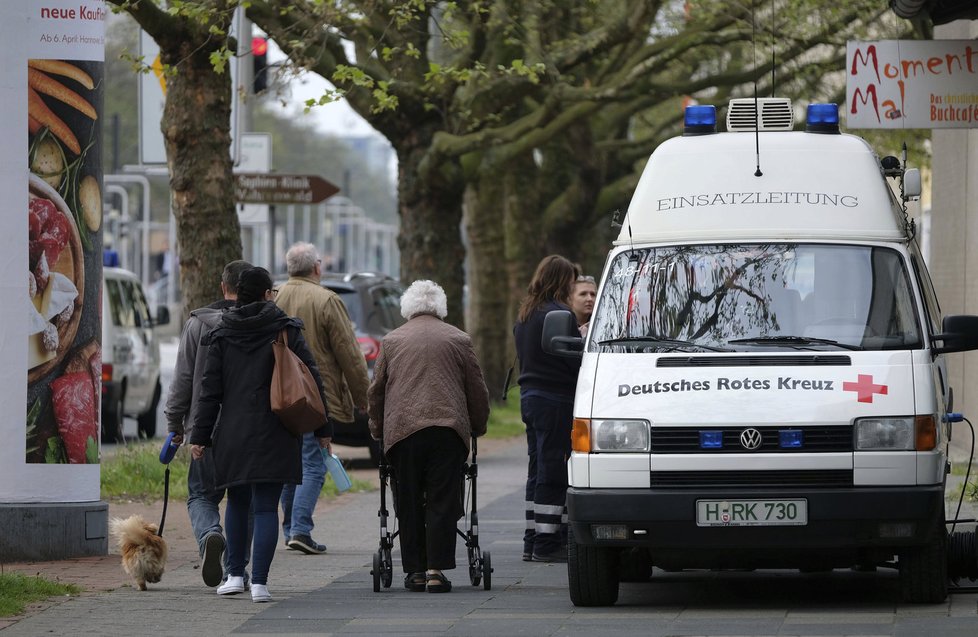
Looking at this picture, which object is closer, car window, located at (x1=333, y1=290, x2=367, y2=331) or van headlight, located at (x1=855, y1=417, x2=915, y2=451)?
van headlight, located at (x1=855, y1=417, x2=915, y2=451)

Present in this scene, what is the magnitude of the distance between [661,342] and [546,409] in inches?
76.5

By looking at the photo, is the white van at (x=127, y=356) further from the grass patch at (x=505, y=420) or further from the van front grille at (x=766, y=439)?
the van front grille at (x=766, y=439)

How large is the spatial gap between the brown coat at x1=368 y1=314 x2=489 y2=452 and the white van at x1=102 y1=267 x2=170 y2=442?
10178 millimetres

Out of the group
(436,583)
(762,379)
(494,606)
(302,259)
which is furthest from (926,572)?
(302,259)

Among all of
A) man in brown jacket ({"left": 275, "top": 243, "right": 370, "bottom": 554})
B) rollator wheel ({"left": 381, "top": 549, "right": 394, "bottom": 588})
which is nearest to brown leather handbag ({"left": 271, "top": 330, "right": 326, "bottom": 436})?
rollator wheel ({"left": 381, "top": 549, "right": 394, "bottom": 588})

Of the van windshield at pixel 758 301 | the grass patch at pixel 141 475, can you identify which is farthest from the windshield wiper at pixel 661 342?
the grass patch at pixel 141 475

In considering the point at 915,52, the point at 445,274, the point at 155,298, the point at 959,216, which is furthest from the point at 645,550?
the point at 155,298

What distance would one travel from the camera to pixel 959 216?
19062mm

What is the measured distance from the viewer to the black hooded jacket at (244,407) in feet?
30.6

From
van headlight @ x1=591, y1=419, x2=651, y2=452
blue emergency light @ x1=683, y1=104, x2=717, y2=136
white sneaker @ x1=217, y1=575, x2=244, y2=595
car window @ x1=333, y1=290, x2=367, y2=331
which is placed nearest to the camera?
van headlight @ x1=591, y1=419, x2=651, y2=452

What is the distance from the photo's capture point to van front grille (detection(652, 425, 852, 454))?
8.47m

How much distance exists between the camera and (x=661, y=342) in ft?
29.9

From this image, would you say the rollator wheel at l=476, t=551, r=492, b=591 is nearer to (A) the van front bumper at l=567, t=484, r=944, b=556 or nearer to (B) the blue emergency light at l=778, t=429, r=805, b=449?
(A) the van front bumper at l=567, t=484, r=944, b=556

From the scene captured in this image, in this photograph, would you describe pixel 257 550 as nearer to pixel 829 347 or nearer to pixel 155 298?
pixel 829 347
